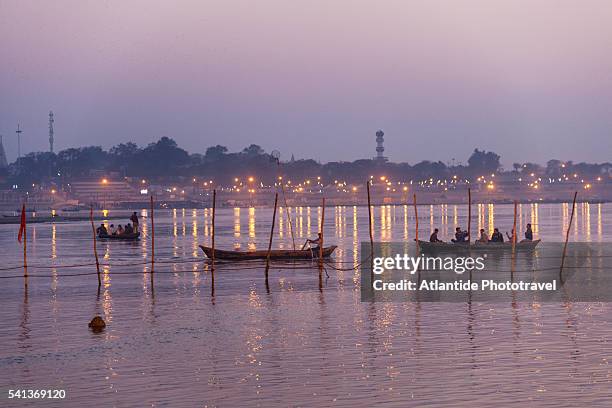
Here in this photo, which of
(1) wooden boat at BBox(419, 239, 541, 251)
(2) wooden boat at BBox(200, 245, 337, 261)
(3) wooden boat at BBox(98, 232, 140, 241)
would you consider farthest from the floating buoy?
(3) wooden boat at BBox(98, 232, 140, 241)

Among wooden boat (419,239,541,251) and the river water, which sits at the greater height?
wooden boat (419,239,541,251)

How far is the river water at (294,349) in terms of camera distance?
1580 centimetres

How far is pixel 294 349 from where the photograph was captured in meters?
20.0

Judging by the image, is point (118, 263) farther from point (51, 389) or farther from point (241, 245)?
point (51, 389)

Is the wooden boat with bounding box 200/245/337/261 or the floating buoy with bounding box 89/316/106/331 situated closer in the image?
the floating buoy with bounding box 89/316/106/331

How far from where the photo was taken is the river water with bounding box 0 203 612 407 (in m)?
15.8

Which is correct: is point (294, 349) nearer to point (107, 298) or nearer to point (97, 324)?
point (97, 324)

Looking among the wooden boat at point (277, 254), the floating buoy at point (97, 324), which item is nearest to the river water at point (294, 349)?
the floating buoy at point (97, 324)

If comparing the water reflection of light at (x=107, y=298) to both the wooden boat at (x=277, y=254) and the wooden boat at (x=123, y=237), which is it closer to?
the wooden boat at (x=277, y=254)

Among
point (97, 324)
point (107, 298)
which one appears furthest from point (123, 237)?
point (97, 324)

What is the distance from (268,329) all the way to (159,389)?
22.4 ft

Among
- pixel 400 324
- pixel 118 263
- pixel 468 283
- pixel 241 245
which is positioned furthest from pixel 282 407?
pixel 241 245

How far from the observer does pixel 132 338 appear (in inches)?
858

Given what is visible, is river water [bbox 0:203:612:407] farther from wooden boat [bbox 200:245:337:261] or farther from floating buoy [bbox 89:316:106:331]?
wooden boat [bbox 200:245:337:261]
